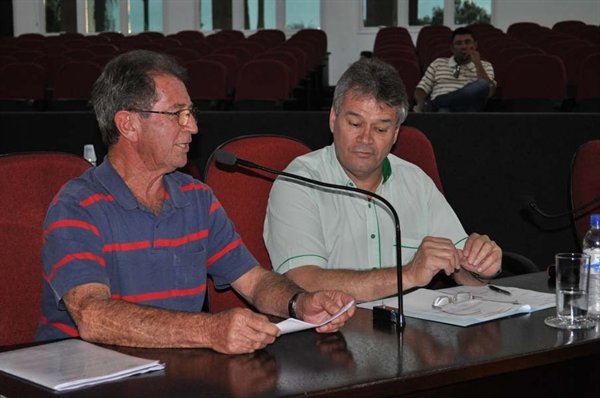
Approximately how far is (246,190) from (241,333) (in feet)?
3.68

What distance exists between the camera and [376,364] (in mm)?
1713

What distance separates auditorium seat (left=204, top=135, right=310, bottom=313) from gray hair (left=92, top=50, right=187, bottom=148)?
1.96ft

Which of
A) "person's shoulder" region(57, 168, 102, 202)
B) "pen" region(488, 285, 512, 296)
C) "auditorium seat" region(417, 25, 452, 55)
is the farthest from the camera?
"auditorium seat" region(417, 25, 452, 55)

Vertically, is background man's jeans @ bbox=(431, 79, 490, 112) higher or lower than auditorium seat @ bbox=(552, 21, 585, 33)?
lower

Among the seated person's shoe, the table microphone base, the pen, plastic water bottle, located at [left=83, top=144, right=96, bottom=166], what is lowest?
the pen

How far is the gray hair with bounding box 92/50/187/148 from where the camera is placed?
2213 mm

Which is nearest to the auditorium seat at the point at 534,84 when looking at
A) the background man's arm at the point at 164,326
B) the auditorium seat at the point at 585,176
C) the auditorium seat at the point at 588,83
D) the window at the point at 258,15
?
the auditorium seat at the point at 588,83

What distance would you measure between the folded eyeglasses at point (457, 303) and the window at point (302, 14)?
44.1 feet

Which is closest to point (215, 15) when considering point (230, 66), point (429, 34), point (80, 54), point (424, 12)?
point (424, 12)

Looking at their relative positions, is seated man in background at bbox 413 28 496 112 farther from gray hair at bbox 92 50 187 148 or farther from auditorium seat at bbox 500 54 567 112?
gray hair at bbox 92 50 187 148

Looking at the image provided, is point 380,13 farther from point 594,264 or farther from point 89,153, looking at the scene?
point 594,264

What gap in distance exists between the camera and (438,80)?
765 cm

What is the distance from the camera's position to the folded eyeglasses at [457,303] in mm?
2146

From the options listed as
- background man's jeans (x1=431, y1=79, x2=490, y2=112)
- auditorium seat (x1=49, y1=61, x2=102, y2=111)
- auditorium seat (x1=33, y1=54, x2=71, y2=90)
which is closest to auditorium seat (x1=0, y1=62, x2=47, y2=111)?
auditorium seat (x1=49, y1=61, x2=102, y2=111)
